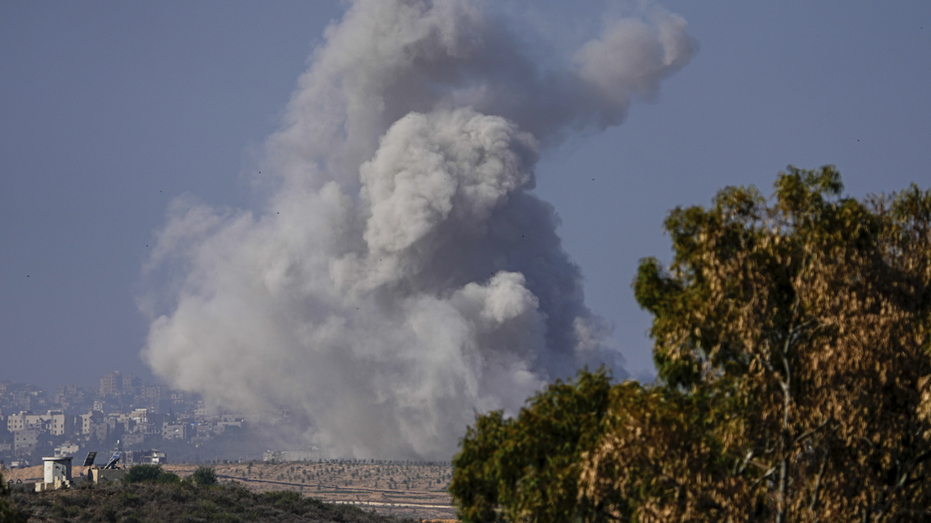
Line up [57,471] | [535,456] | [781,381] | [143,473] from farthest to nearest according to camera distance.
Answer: [143,473] < [57,471] < [535,456] < [781,381]

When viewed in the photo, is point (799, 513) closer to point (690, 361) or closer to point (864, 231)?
point (690, 361)

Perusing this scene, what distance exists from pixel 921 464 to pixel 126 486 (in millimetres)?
39550

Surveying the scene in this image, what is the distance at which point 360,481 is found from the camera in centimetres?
10306

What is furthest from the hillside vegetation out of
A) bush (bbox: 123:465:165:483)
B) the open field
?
the open field

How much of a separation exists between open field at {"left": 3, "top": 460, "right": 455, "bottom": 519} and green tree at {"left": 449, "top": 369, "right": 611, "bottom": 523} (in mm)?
60095

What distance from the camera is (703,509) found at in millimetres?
14031

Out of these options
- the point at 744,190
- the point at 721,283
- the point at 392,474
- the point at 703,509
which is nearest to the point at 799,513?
the point at 703,509

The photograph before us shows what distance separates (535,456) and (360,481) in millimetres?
90315

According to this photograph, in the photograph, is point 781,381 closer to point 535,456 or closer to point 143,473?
point 535,456

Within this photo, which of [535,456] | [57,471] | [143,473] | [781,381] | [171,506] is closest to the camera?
[781,381]

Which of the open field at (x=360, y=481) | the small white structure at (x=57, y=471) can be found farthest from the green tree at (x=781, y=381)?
the open field at (x=360, y=481)

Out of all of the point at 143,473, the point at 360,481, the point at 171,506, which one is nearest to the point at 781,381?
the point at 171,506

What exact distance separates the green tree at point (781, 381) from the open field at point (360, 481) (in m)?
62.5

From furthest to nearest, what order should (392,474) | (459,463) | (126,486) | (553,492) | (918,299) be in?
(392,474) < (126,486) < (459,463) < (918,299) < (553,492)
